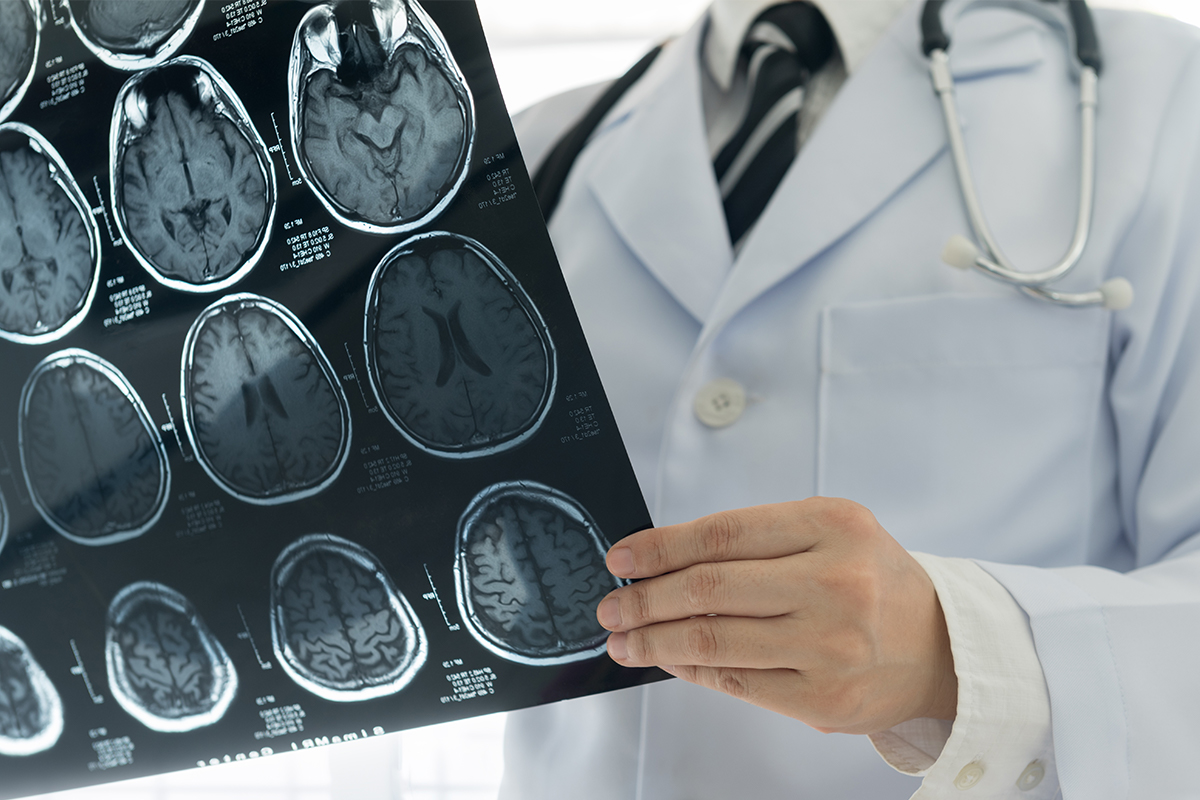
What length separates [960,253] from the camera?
0.60 m

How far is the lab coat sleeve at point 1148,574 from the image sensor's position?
1.59 ft

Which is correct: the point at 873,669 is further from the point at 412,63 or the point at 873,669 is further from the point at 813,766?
the point at 412,63

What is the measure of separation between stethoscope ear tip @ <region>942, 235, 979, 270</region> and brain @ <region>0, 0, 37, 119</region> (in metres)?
0.61

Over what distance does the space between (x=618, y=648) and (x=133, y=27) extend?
446 mm

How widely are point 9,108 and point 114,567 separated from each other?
290mm

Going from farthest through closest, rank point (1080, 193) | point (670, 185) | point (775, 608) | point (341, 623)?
point (670, 185) → point (1080, 193) → point (341, 623) → point (775, 608)

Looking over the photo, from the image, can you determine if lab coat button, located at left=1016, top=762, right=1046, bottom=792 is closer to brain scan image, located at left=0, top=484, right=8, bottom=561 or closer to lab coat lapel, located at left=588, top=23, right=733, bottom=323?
lab coat lapel, located at left=588, top=23, right=733, bottom=323

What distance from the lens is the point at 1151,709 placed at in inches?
19.2

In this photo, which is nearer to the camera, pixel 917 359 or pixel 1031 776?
pixel 1031 776

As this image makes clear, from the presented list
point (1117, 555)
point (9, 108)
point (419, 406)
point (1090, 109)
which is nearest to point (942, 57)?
point (1090, 109)

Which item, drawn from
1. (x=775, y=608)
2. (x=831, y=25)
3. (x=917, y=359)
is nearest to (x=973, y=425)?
(x=917, y=359)

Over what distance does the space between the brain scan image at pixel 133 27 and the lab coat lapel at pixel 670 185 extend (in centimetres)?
37

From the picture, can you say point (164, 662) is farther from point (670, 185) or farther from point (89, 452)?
point (670, 185)

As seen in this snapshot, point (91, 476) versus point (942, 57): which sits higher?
point (942, 57)
